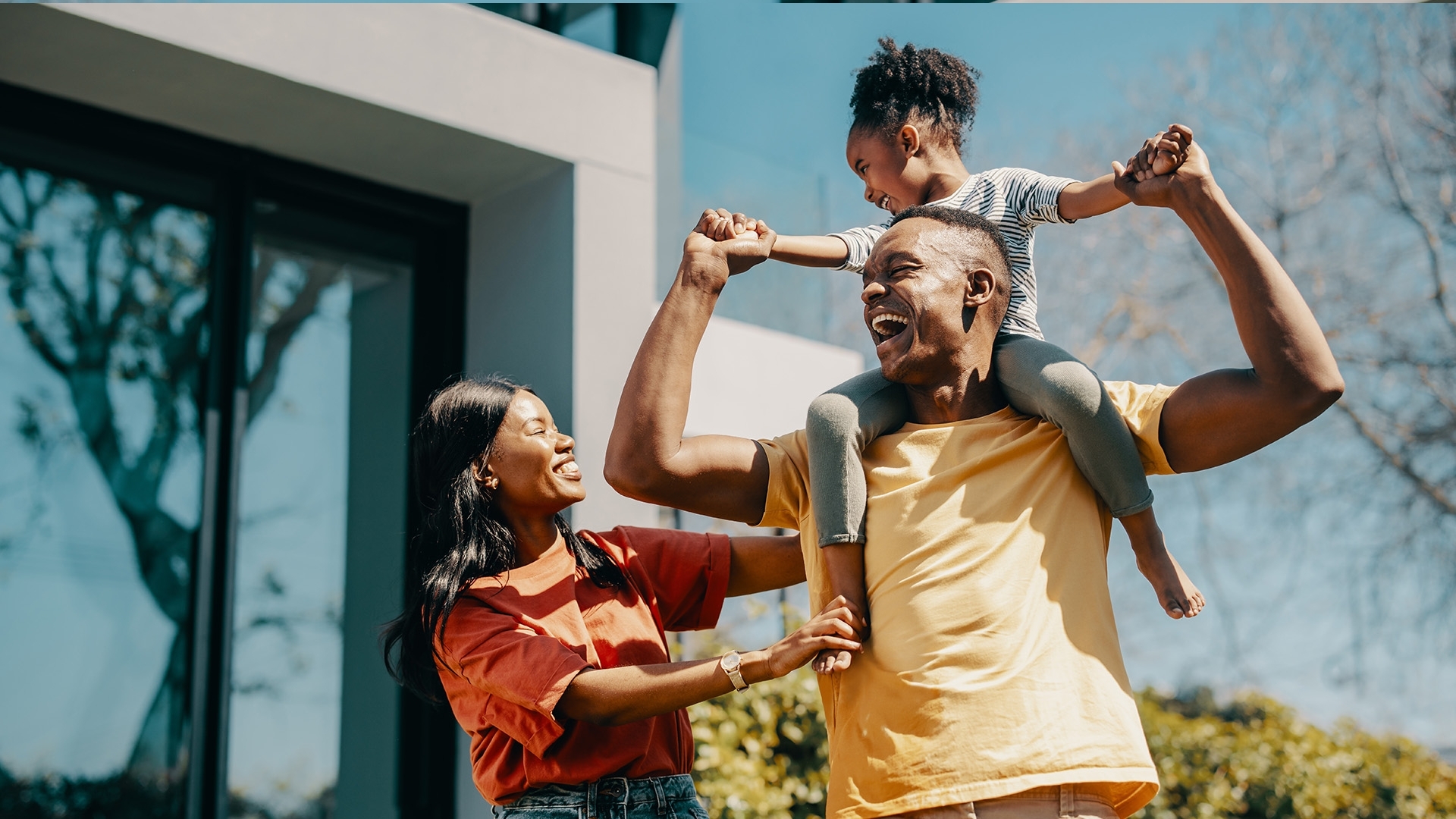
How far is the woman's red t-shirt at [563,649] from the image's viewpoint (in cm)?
237

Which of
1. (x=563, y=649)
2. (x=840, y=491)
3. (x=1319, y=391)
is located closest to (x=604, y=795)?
(x=563, y=649)

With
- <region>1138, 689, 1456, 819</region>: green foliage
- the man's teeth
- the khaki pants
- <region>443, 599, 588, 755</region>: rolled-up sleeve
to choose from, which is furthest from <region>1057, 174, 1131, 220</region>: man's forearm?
<region>1138, 689, 1456, 819</region>: green foliage

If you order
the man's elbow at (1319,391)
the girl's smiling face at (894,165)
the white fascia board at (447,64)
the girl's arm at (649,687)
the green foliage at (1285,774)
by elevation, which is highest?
the white fascia board at (447,64)

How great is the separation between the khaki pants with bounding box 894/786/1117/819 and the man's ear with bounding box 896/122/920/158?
120 centimetres

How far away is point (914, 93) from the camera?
101 inches

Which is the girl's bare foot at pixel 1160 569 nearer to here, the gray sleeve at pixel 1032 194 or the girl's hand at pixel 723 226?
the gray sleeve at pixel 1032 194

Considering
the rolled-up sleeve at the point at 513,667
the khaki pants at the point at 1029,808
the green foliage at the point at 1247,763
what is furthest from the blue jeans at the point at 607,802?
the green foliage at the point at 1247,763

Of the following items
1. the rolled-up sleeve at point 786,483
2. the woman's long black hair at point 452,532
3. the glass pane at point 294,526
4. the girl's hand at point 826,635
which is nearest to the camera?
the girl's hand at point 826,635

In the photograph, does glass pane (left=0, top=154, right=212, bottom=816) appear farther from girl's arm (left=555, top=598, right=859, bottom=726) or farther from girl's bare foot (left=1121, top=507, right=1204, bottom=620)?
girl's bare foot (left=1121, top=507, right=1204, bottom=620)

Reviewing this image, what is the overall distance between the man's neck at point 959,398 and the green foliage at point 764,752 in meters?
2.23

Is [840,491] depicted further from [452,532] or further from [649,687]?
[452,532]

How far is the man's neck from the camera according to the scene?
220 centimetres

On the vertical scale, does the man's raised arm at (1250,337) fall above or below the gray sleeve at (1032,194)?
below

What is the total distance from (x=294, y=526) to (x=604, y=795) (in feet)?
8.49
